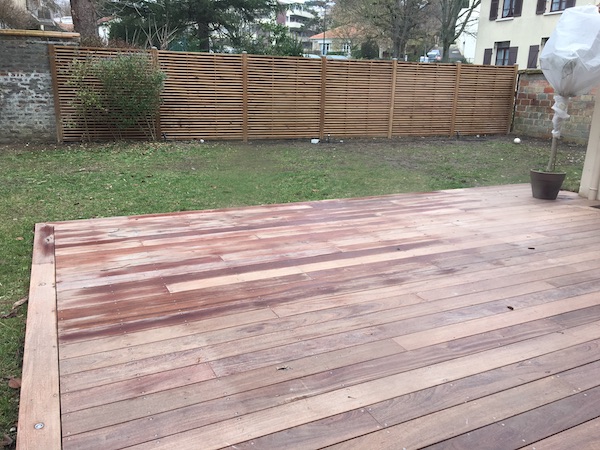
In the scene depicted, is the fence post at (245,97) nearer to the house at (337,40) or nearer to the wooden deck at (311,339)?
the wooden deck at (311,339)

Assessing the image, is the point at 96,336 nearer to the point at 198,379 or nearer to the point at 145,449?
the point at 198,379

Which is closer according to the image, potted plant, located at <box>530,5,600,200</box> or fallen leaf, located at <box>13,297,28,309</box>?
fallen leaf, located at <box>13,297,28,309</box>

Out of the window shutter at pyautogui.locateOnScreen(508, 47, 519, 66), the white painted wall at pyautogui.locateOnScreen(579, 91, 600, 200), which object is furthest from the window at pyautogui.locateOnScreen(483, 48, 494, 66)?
the white painted wall at pyautogui.locateOnScreen(579, 91, 600, 200)

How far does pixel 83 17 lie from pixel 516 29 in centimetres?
1723

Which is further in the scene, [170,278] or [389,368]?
[170,278]

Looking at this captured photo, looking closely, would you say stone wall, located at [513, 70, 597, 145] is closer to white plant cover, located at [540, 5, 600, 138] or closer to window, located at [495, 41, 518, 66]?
white plant cover, located at [540, 5, 600, 138]

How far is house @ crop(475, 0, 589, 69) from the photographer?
18406 mm

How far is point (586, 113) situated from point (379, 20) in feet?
46.0

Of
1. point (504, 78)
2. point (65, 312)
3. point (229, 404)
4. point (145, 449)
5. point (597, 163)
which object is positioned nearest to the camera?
point (145, 449)

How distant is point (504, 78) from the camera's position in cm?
1094

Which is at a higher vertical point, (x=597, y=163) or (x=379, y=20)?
(x=379, y=20)

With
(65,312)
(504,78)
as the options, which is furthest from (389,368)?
(504,78)

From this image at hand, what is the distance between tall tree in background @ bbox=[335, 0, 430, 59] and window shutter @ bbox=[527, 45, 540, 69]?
4.88 metres

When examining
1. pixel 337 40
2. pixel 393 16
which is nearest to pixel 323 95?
pixel 393 16
